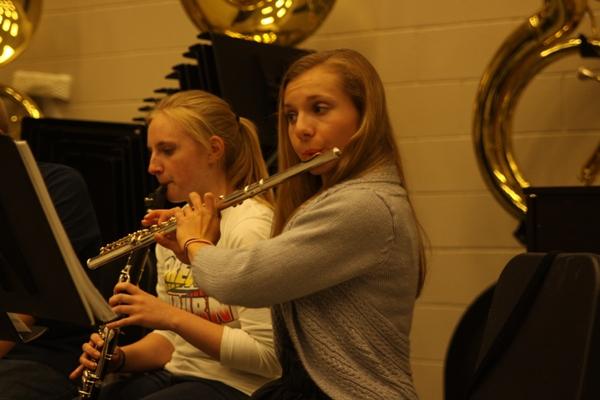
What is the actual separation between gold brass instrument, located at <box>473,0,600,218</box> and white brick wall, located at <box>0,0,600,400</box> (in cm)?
31

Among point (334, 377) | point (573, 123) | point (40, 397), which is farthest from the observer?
point (573, 123)

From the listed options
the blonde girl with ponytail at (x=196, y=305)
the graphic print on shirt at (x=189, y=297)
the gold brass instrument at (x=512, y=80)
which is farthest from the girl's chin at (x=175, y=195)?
the gold brass instrument at (x=512, y=80)

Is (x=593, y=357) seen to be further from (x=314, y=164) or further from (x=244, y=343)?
(x=244, y=343)

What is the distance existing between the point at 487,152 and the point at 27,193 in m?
1.21

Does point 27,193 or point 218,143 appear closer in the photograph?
point 27,193

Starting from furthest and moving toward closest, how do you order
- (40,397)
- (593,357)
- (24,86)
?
(24,86), (40,397), (593,357)

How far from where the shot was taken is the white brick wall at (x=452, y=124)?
2.63 meters

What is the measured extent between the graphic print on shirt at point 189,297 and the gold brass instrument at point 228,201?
0.54 feet

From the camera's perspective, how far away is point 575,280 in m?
1.23

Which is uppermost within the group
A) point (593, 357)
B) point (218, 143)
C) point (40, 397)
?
point (218, 143)

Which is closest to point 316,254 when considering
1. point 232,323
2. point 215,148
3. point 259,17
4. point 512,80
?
point 232,323

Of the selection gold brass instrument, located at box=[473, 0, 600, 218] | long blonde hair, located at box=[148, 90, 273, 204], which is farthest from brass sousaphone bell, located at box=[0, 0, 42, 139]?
gold brass instrument, located at box=[473, 0, 600, 218]

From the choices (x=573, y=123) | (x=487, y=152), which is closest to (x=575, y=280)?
(x=487, y=152)

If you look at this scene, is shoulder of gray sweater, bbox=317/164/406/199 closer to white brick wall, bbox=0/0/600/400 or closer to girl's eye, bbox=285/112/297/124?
girl's eye, bbox=285/112/297/124
